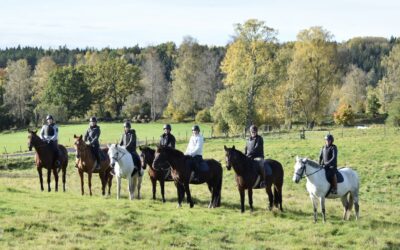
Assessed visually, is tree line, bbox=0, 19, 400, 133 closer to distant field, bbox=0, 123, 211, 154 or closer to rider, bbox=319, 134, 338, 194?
distant field, bbox=0, 123, 211, 154

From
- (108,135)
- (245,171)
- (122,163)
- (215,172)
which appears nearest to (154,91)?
(108,135)

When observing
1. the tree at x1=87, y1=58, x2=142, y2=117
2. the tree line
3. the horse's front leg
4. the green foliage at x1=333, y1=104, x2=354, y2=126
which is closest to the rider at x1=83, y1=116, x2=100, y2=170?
the horse's front leg

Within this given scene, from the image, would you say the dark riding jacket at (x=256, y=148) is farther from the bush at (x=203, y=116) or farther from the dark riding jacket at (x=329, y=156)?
the bush at (x=203, y=116)

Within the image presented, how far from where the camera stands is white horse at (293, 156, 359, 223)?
1661 cm

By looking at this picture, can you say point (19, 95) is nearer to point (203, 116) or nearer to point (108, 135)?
point (203, 116)

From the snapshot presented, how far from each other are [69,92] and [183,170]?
263 ft

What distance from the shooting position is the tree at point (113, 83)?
337 feet

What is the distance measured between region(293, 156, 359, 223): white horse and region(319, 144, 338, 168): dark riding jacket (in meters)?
0.28

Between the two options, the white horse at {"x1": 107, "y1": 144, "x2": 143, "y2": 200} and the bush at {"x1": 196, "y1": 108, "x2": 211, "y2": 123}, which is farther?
the bush at {"x1": 196, "y1": 108, "x2": 211, "y2": 123}

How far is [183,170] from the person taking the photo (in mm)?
18719

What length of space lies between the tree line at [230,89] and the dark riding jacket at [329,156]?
127ft

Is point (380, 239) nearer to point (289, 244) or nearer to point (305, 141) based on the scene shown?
point (289, 244)

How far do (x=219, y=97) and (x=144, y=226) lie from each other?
1679 inches

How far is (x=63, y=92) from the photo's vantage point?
94562 millimetres
